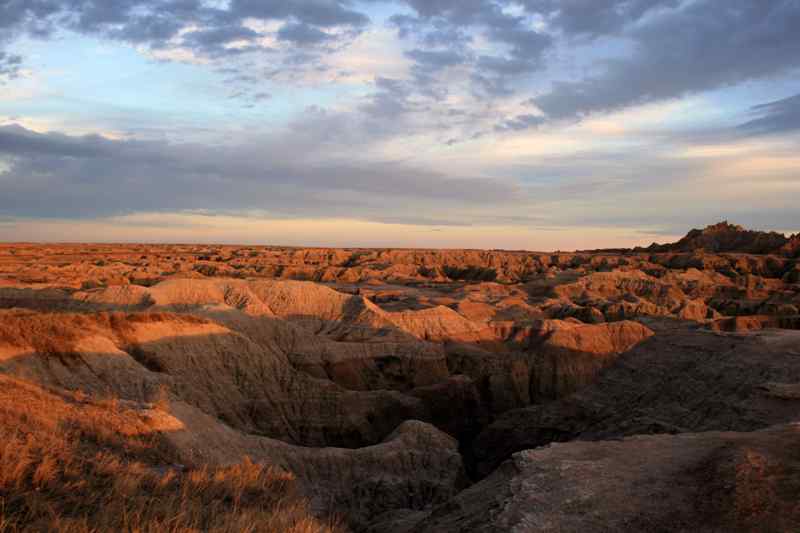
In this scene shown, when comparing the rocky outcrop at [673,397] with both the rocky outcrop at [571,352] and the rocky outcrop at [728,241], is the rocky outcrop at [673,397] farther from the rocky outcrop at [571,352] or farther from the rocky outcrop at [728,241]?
the rocky outcrop at [728,241]

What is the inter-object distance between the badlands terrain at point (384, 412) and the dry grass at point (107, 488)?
37mm

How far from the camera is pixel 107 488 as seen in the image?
6414mm

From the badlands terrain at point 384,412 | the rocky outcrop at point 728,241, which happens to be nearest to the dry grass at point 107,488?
the badlands terrain at point 384,412

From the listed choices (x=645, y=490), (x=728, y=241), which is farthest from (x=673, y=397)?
(x=728, y=241)

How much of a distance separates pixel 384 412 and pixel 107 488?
65.9 feet

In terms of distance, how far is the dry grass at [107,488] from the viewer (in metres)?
5.42

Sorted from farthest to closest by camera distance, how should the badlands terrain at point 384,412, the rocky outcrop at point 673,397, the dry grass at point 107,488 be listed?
the rocky outcrop at point 673,397, the badlands terrain at point 384,412, the dry grass at point 107,488

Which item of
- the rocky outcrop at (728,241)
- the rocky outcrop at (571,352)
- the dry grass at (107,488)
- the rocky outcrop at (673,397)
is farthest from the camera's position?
the rocky outcrop at (728,241)

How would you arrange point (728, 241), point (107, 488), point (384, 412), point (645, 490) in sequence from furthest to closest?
point (728, 241) < point (384, 412) < point (645, 490) < point (107, 488)

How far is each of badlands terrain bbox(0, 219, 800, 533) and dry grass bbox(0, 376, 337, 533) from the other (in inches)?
1.5

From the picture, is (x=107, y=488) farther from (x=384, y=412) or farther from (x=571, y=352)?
(x=571, y=352)

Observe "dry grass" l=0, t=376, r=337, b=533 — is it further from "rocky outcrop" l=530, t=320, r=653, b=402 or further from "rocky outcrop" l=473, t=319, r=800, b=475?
"rocky outcrop" l=530, t=320, r=653, b=402

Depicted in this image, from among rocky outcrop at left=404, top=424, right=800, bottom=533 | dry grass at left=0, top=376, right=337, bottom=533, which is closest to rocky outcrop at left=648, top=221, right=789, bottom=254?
rocky outcrop at left=404, top=424, right=800, bottom=533

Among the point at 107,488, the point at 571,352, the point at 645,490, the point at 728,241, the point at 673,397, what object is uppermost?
the point at 728,241
